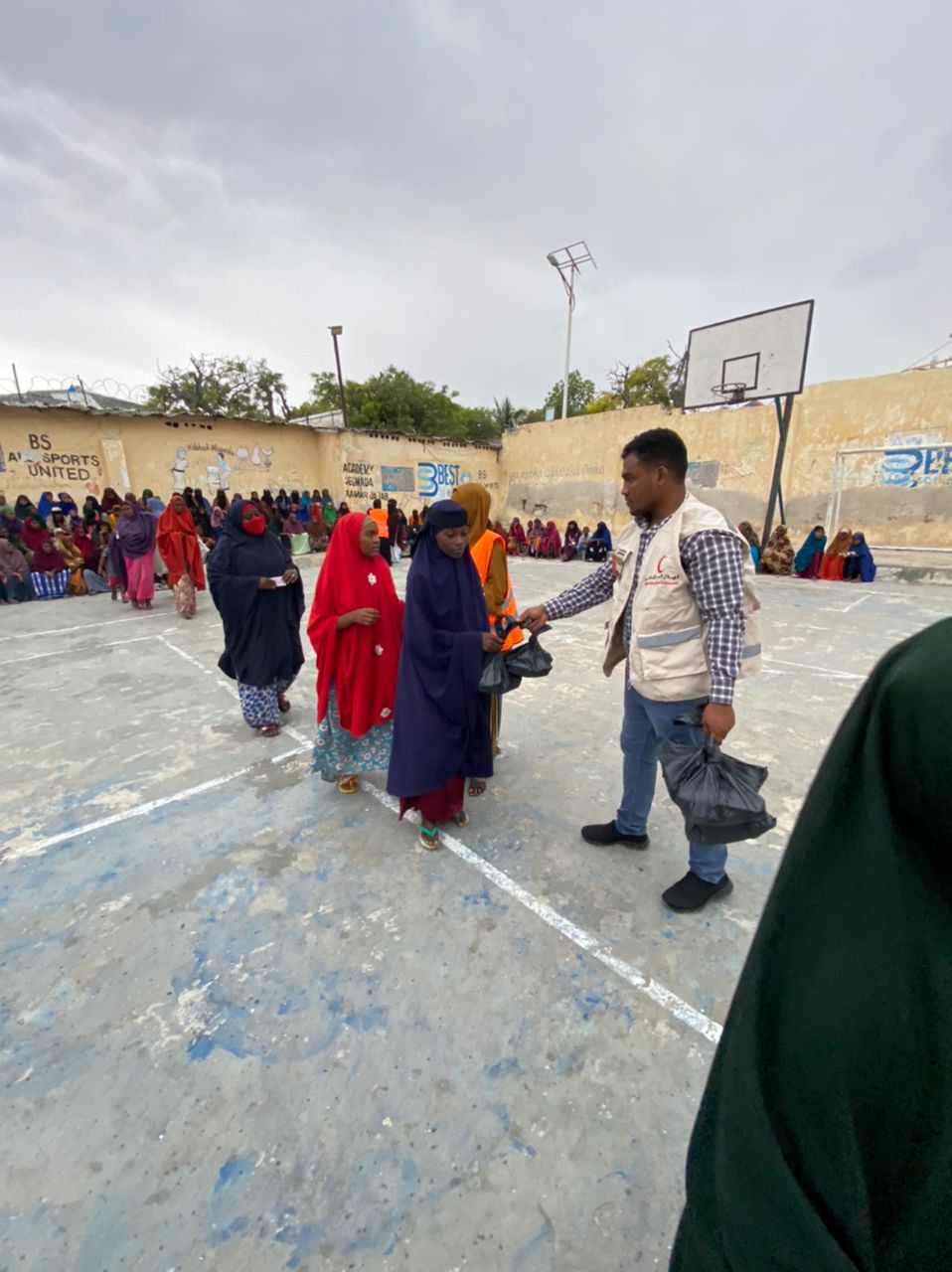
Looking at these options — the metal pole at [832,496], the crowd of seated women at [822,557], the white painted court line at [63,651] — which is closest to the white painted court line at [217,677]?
the white painted court line at [63,651]

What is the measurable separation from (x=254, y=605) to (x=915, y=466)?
1362 centimetres

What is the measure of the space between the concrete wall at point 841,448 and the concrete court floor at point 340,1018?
11.5 m

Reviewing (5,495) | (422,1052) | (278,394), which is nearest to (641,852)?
(422,1052)

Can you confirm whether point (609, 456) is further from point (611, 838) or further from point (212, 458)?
point (611, 838)

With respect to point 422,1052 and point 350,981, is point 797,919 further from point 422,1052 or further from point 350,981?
point 350,981

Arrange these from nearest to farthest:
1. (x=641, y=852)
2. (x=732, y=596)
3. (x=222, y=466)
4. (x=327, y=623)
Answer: (x=732, y=596) < (x=641, y=852) < (x=327, y=623) < (x=222, y=466)

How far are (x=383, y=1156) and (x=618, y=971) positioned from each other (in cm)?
90

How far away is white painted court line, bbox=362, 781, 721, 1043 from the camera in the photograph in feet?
5.71

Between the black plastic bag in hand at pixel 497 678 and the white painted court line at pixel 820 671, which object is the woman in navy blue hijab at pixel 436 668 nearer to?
the black plastic bag in hand at pixel 497 678

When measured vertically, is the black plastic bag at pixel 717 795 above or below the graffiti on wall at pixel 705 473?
below

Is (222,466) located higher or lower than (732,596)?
higher

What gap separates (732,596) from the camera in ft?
6.01

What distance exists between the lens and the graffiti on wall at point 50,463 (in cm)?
1068

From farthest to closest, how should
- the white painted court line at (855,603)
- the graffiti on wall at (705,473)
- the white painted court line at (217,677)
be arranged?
the graffiti on wall at (705,473), the white painted court line at (855,603), the white painted court line at (217,677)
